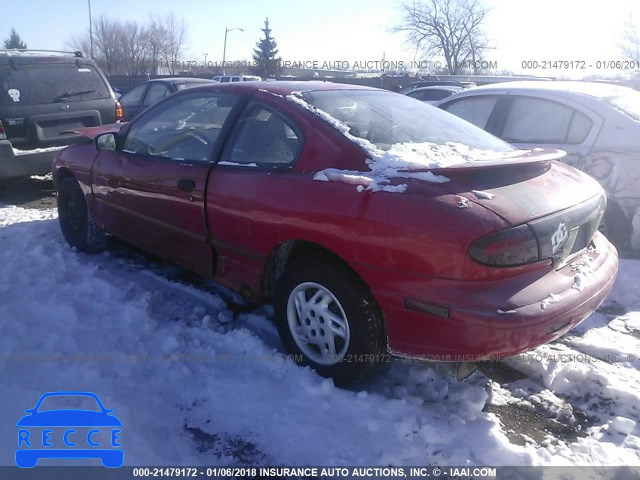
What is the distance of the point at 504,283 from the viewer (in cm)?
241

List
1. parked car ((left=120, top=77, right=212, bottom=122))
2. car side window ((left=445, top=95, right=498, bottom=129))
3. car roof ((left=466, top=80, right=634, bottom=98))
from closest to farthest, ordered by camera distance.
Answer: car roof ((left=466, top=80, right=634, bottom=98)) → car side window ((left=445, top=95, right=498, bottom=129)) → parked car ((left=120, top=77, right=212, bottom=122))

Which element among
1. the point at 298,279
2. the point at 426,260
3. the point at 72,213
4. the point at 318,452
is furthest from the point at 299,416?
the point at 72,213

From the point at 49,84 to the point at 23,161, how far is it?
3.52 ft

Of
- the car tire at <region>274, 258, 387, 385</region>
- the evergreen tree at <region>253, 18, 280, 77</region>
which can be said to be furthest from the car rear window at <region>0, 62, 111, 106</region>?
the evergreen tree at <region>253, 18, 280, 77</region>

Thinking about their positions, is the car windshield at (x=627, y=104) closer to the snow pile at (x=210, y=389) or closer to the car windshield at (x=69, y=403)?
the snow pile at (x=210, y=389)

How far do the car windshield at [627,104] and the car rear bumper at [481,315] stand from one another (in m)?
2.80

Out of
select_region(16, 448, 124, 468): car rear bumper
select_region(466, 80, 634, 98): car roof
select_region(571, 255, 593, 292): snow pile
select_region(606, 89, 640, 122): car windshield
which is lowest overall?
select_region(16, 448, 124, 468): car rear bumper

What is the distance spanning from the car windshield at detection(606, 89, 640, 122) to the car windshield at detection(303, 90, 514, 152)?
1.96 meters

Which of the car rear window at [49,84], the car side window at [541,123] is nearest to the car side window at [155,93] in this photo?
the car rear window at [49,84]

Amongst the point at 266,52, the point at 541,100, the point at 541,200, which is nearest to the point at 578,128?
the point at 541,100

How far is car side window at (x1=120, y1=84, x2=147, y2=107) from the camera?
11431 mm

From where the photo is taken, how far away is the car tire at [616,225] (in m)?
4.72

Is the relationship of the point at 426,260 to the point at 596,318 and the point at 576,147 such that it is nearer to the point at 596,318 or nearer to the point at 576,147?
the point at 596,318

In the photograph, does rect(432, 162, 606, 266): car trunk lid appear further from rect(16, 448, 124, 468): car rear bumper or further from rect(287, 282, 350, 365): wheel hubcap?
rect(16, 448, 124, 468): car rear bumper
